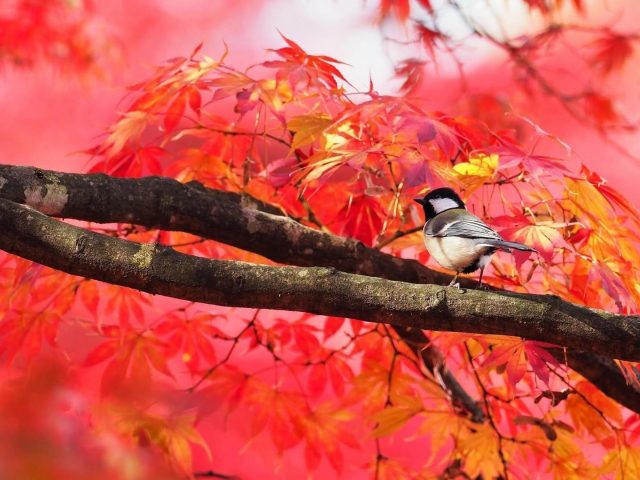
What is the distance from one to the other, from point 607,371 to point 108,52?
266 cm

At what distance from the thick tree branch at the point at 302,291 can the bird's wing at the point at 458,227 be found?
0.21m

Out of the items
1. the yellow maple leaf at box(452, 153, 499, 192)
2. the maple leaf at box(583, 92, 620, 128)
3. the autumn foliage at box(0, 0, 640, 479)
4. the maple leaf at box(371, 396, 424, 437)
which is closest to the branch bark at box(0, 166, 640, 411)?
the autumn foliage at box(0, 0, 640, 479)

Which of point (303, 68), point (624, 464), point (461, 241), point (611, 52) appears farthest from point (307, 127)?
point (611, 52)

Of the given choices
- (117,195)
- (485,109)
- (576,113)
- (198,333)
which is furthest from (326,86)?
(485,109)

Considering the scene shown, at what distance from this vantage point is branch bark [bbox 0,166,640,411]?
1.29 metres

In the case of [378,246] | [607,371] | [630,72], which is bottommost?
[607,371]

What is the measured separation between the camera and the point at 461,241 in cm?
136

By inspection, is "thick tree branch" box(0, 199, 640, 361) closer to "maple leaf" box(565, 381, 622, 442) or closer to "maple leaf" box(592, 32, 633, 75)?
"maple leaf" box(565, 381, 622, 442)

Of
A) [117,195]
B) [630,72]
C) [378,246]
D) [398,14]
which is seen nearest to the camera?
[117,195]

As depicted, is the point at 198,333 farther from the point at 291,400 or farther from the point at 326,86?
the point at 326,86

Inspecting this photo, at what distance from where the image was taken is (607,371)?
1535mm

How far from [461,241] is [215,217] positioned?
0.42m

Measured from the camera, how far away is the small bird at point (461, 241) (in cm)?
133

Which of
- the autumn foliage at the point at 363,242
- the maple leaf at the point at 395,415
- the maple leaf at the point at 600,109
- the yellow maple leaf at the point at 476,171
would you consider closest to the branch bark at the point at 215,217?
the autumn foliage at the point at 363,242
